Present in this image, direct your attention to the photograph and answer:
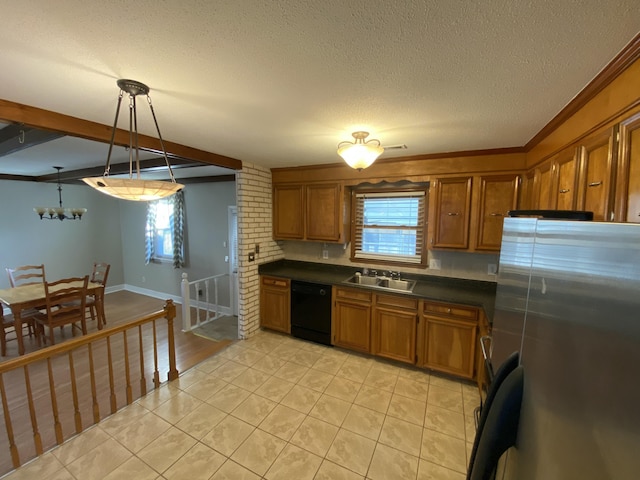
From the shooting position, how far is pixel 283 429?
2.11m

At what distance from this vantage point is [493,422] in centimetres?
71

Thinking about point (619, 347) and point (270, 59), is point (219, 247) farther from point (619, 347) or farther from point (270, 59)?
point (619, 347)

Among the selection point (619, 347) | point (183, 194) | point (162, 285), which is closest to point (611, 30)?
point (619, 347)

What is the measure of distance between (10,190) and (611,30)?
7.75 meters

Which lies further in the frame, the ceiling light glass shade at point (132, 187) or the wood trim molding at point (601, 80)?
the ceiling light glass shade at point (132, 187)

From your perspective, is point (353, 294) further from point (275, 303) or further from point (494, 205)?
point (494, 205)

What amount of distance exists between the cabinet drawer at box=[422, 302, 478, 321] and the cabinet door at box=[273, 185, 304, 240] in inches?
72.8

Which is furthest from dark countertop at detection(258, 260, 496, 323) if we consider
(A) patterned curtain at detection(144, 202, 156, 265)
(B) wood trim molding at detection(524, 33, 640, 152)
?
(A) patterned curtain at detection(144, 202, 156, 265)

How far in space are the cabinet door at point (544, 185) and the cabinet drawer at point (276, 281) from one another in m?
2.73

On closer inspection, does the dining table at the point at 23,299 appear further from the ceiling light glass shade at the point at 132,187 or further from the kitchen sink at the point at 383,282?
the kitchen sink at the point at 383,282

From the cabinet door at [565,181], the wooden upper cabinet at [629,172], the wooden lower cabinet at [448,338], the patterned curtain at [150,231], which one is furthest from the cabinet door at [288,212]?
the patterned curtain at [150,231]

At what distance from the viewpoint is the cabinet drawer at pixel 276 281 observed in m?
3.56

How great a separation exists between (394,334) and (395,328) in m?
0.07

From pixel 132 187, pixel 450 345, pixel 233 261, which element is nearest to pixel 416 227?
pixel 450 345
